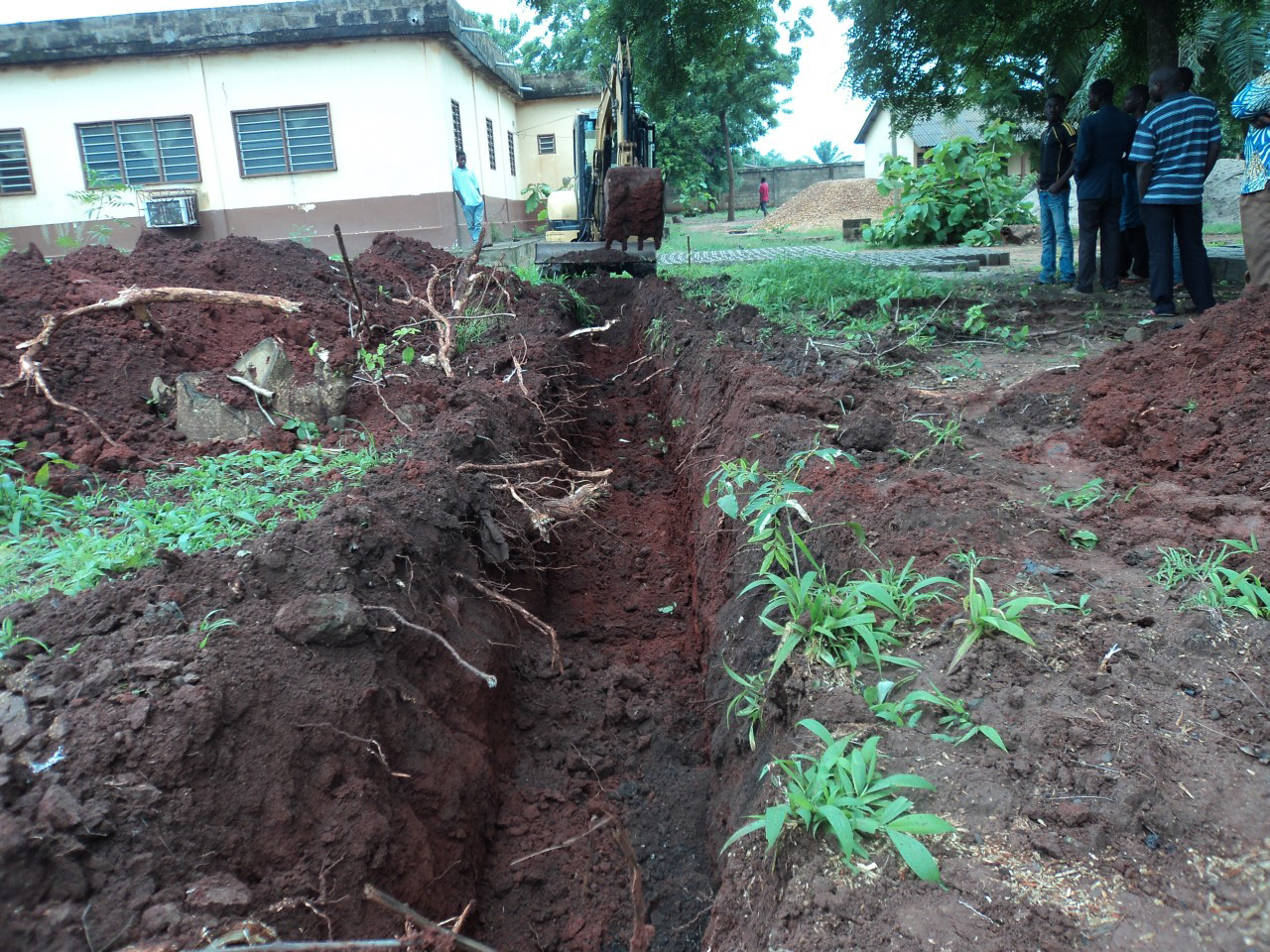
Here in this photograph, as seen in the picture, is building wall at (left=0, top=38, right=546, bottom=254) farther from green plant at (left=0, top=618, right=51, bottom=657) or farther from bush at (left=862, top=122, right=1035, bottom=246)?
green plant at (left=0, top=618, right=51, bottom=657)

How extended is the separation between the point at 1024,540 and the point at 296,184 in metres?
13.9

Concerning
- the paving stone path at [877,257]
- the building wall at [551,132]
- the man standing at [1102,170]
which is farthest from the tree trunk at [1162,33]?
the building wall at [551,132]

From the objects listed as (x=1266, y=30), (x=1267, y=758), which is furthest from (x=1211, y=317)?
(x=1266, y=30)

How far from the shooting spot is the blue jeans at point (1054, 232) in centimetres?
846

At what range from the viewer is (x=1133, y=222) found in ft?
26.0

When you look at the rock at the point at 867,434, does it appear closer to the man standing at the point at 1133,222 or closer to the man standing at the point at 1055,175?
the man standing at the point at 1133,222

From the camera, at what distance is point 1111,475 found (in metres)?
3.53

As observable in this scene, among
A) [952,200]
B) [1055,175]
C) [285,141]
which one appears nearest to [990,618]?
[1055,175]

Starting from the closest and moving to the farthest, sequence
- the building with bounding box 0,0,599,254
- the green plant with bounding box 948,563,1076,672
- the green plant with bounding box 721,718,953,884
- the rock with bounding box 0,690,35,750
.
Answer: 1. the green plant with bounding box 721,718,953,884
2. the rock with bounding box 0,690,35,750
3. the green plant with bounding box 948,563,1076,672
4. the building with bounding box 0,0,599,254

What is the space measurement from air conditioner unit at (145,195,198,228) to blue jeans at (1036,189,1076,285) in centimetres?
1241

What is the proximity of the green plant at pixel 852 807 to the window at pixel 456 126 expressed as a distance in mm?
14471

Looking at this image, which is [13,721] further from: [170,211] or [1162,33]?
[170,211]

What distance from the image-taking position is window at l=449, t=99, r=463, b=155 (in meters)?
14.6

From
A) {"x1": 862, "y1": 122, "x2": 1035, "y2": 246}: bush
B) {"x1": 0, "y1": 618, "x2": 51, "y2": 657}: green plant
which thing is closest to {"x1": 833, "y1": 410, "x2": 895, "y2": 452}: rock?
{"x1": 0, "y1": 618, "x2": 51, "y2": 657}: green plant
